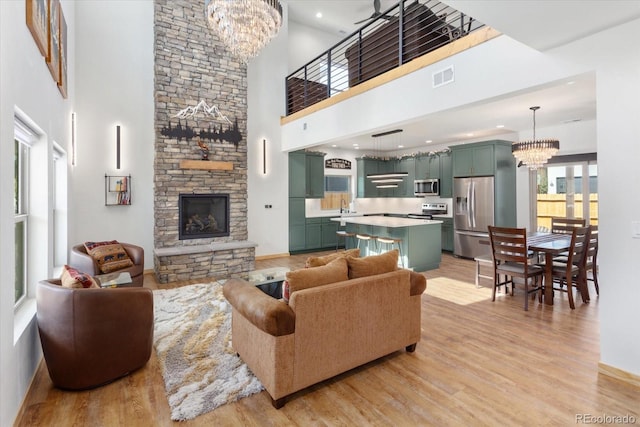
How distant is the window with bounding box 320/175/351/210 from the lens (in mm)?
9113

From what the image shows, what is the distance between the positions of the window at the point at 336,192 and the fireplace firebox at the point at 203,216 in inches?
119

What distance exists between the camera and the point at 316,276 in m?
2.50

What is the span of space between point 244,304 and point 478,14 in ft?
8.89

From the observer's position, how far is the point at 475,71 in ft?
11.4

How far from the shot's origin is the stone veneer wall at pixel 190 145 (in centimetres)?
600

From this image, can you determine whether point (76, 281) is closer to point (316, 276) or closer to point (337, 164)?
point (316, 276)

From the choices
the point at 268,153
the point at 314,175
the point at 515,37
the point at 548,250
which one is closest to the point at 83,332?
the point at 515,37

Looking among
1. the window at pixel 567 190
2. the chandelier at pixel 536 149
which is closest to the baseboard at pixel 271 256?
the chandelier at pixel 536 149

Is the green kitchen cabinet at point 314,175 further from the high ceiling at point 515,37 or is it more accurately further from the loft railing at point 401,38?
the loft railing at point 401,38

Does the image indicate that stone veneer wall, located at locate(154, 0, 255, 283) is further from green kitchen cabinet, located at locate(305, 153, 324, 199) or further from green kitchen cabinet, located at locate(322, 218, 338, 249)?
→ green kitchen cabinet, located at locate(322, 218, 338, 249)

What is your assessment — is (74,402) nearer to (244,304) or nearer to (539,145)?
(244,304)

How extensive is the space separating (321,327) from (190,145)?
5149 millimetres

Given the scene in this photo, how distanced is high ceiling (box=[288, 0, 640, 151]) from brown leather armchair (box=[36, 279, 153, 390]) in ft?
10.9

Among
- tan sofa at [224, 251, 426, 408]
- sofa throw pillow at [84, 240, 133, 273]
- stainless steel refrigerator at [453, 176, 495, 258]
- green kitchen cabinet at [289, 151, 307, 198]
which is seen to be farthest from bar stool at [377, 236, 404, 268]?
sofa throw pillow at [84, 240, 133, 273]
